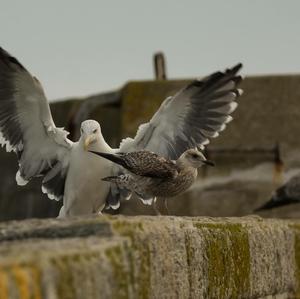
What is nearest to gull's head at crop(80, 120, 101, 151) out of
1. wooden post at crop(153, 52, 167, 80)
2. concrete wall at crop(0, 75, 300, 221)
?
concrete wall at crop(0, 75, 300, 221)

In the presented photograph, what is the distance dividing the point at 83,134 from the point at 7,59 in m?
0.83

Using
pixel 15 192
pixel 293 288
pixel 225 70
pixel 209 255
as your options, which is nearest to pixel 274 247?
pixel 293 288

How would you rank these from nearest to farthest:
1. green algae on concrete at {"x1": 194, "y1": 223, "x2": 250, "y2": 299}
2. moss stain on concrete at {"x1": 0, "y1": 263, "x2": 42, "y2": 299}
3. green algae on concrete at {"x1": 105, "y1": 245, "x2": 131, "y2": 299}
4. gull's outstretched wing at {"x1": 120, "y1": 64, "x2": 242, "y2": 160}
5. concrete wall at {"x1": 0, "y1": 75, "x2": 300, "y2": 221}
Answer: moss stain on concrete at {"x1": 0, "y1": 263, "x2": 42, "y2": 299}
green algae on concrete at {"x1": 105, "y1": 245, "x2": 131, "y2": 299}
green algae on concrete at {"x1": 194, "y1": 223, "x2": 250, "y2": 299}
gull's outstretched wing at {"x1": 120, "y1": 64, "x2": 242, "y2": 160}
concrete wall at {"x1": 0, "y1": 75, "x2": 300, "y2": 221}

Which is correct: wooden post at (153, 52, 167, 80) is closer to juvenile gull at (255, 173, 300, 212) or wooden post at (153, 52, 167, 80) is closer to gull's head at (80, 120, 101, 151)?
juvenile gull at (255, 173, 300, 212)

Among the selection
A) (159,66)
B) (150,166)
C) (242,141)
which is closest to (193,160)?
(150,166)

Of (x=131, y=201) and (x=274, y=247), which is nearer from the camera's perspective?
(x=274, y=247)

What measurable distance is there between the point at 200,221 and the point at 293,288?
141 cm

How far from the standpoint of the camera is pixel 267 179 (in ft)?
43.5

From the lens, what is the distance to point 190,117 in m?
7.52

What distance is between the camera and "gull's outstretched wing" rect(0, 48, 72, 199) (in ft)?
24.3

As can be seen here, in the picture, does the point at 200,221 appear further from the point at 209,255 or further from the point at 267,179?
the point at 267,179

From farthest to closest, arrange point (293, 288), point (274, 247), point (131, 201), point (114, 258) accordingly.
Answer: point (131, 201)
point (293, 288)
point (274, 247)
point (114, 258)

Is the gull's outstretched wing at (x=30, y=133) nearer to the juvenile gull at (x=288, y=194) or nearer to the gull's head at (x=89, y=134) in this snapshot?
the gull's head at (x=89, y=134)

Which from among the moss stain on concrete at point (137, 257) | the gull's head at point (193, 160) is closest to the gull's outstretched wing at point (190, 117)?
the gull's head at point (193, 160)
